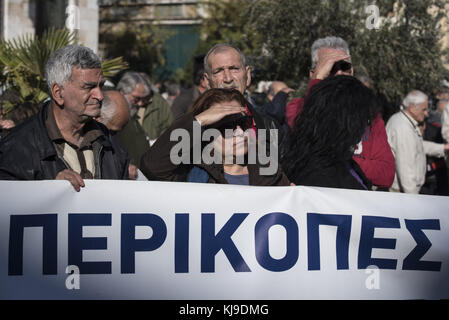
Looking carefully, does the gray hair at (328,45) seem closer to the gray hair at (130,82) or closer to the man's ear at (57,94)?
the man's ear at (57,94)

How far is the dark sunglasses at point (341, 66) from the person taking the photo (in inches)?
227

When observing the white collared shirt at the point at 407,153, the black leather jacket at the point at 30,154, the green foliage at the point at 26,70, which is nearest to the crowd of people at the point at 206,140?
the black leather jacket at the point at 30,154

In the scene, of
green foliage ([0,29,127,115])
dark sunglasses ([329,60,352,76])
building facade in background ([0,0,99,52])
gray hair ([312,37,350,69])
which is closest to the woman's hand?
dark sunglasses ([329,60,352,76])

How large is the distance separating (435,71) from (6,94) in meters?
6.41

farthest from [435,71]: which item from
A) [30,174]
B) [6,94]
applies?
[30,174]

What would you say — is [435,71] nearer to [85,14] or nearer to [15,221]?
[15,221]

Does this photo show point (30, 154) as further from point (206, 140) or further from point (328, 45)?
point (328, 45)

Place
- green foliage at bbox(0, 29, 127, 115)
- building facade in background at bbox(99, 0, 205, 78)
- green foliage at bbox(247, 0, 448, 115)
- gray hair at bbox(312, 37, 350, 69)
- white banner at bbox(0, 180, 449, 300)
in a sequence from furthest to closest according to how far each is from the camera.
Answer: building facade in background at bbox(99, 0, 205, 78) → green foliage at bbox(247, 0, 448, 115) → green foliage at bbox(0, 29, 127, 115) → gray hair at bbox(312, 37, 350, 69) → white banner at bbox(0, 180, 449, 300)

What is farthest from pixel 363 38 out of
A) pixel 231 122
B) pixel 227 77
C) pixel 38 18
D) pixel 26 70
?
pixel 38 18

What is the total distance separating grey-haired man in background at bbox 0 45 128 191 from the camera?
4.12 meters

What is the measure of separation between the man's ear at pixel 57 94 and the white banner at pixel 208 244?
46cm

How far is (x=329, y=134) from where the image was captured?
14.8 feet

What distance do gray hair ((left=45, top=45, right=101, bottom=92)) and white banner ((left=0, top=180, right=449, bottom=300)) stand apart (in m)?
0.56

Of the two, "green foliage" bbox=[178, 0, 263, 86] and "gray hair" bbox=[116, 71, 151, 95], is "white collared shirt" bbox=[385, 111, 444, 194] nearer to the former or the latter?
"gray hair" bbox=[116, 71, 151, 95]
